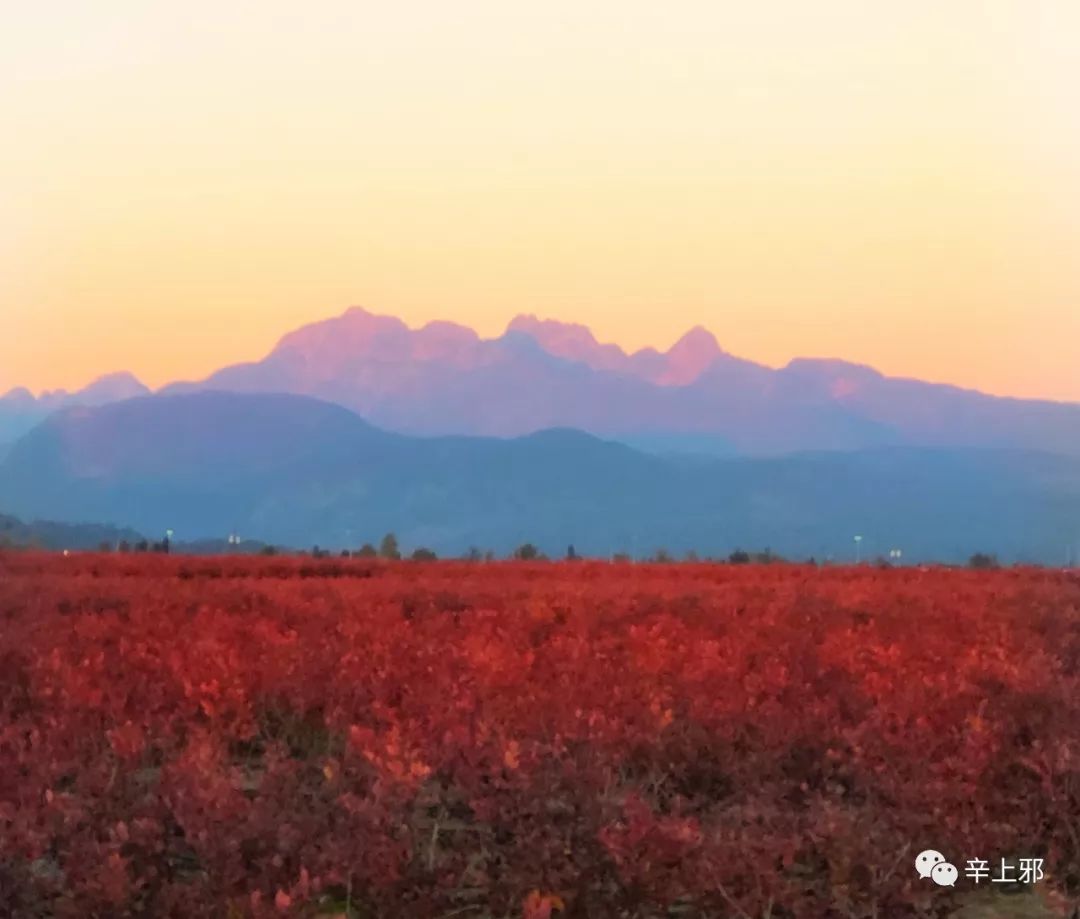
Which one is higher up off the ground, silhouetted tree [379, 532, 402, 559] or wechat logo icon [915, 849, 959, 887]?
silhouetted tree [379, 532, 402, 559]

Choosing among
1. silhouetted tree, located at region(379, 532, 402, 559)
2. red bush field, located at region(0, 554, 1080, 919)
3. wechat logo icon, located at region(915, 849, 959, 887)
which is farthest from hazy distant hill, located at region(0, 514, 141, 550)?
wechat logo icon, located at region(915, 849, 959, 887)

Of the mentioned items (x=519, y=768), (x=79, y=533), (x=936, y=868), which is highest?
(x=79, y=533)

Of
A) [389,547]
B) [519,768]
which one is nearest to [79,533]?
[389,547]

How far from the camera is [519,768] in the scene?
4289 millimetres

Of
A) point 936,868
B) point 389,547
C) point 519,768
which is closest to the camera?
point 936,868

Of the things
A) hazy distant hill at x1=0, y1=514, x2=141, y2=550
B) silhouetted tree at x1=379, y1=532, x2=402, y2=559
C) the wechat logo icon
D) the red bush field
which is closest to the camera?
the red bush field

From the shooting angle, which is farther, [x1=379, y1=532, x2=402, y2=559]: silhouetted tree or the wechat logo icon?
[x1=379, y1=532, x2=402, y2=559]: silhouetted tree

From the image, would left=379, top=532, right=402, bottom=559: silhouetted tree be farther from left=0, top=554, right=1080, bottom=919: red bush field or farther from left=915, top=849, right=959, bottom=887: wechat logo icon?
left=915, top=849, right=959, bottom=887: wechat logo icon

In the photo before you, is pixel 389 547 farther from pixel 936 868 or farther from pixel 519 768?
pixel 936 868

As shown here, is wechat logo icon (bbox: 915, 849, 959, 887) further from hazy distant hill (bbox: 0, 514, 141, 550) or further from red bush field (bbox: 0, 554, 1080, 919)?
hazy distant hill (bbox: 0, 514, 141, 550)

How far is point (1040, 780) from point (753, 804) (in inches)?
39.1

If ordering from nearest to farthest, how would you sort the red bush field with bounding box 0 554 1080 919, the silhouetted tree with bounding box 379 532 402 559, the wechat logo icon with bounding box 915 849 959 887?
the red bush field with bounding box 0 554 1080 919, the wechat logo icon with bounding box 915 849 959 887, the silhouetted tree with bounding box 379 532 402 559

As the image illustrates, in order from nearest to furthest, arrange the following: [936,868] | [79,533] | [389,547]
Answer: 1. [936,868]
2. [389,547]
3. [79,533]

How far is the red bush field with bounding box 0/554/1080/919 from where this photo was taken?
376cm
